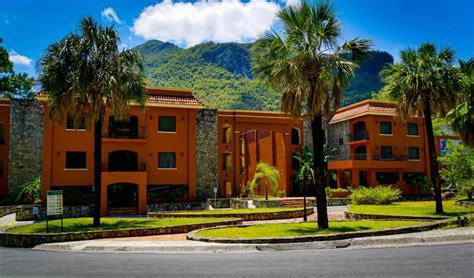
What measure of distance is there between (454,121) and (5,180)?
119 feet

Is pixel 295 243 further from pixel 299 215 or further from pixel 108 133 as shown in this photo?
pixel 108 133

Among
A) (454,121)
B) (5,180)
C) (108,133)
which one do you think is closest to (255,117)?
(108,133)

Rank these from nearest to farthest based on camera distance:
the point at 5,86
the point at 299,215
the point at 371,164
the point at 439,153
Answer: the point at 299,215, the point at 5,86, the point at 371,164, the point at 439,153

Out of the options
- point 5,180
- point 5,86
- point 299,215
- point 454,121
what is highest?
point 5,86

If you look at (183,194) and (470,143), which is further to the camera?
(183,194)

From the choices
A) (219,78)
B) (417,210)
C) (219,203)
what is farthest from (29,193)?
(219,78)

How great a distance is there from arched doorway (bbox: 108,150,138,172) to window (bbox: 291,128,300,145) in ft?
61.3

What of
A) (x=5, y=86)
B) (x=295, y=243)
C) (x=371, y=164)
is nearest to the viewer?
(x=295, y=243)

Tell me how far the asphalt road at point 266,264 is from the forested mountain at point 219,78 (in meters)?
66.5

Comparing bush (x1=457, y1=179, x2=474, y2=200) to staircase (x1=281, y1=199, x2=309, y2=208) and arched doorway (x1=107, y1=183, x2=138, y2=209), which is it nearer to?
staircase (x1=281, y1=199, x2=309, y2=208)

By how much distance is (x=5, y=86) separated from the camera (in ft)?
131

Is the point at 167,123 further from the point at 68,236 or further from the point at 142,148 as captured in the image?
the point at 68,236

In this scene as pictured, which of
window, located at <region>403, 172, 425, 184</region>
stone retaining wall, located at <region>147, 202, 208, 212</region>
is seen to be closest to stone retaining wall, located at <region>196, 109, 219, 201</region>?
stone retaining wall, located at <region>147, 202, 208, 212</region>

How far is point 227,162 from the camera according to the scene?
44.1m
